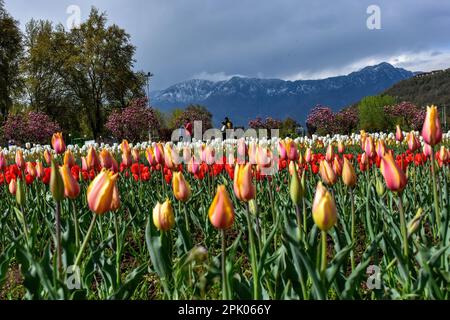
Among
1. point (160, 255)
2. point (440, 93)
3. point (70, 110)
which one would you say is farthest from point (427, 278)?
point (440, 93)

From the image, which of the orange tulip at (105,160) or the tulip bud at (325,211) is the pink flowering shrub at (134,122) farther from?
the tulip bud at (325,211)

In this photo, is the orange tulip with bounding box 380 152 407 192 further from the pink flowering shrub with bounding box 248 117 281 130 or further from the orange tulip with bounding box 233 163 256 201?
the pink flowering shrub with bounding box 248 117 281 130

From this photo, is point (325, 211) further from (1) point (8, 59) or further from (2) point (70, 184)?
(1) point (8, 59)

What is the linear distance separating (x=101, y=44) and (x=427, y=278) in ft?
139

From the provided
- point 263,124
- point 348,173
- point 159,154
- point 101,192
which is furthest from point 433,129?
point 263,124

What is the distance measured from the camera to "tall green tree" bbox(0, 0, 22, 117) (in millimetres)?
32688

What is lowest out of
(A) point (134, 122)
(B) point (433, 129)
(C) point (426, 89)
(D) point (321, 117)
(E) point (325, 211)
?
(E) point (325, 211)

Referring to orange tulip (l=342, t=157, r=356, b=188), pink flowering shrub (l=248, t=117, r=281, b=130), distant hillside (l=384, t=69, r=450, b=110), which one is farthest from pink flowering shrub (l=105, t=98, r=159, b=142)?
distant hillside (l=384, t=69, r=450, b=110)

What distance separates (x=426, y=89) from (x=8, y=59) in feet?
264

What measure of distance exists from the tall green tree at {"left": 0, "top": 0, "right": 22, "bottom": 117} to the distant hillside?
68479 mm

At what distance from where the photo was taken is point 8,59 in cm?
3353

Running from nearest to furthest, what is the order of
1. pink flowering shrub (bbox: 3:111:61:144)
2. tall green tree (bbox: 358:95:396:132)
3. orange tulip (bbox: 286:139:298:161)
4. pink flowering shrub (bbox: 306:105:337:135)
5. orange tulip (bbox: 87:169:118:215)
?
orange tulip (bbox: 87:169:118:215) < orange tulip (bbox: 286:139:298:161) < pink flowering shrub (bbox: 3:111:61:144) < pink flowering shrub (bbox: 306:105:337:135) < tall green tree (bbox: 358:95:396:132)

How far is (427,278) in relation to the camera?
1723 mm

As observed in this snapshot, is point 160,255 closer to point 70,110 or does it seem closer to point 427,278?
point 427,278
